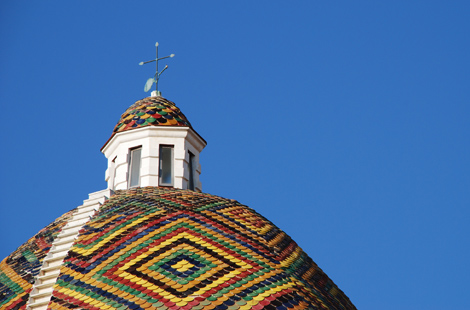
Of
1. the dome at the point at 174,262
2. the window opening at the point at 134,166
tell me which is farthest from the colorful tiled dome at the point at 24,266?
the window opening at the point at 134,166

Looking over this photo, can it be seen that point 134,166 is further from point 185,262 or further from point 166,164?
point 185,262

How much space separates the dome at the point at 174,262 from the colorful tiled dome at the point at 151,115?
65.0 inches

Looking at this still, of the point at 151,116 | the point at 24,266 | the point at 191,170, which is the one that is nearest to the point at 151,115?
the point at 151,116

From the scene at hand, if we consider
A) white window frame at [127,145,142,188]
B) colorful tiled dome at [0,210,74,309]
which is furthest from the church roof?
colorful tiled dome at [0,210,74,309]

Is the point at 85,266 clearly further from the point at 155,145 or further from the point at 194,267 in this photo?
the point at 155,145

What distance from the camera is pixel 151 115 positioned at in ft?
48.1

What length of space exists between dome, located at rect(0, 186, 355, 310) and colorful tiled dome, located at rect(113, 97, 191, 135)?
1652mm

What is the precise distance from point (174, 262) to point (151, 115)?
12.4ft

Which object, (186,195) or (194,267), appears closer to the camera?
(194,267)

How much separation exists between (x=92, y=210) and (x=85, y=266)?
1316 mm

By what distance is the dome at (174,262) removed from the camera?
10.8 metres

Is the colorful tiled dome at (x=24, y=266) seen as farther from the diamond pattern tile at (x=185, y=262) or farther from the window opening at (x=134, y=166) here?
the window opening at (x=134, y=166)

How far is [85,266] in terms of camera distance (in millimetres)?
11406

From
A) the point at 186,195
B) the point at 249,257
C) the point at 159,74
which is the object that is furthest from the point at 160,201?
the point at 159,74
